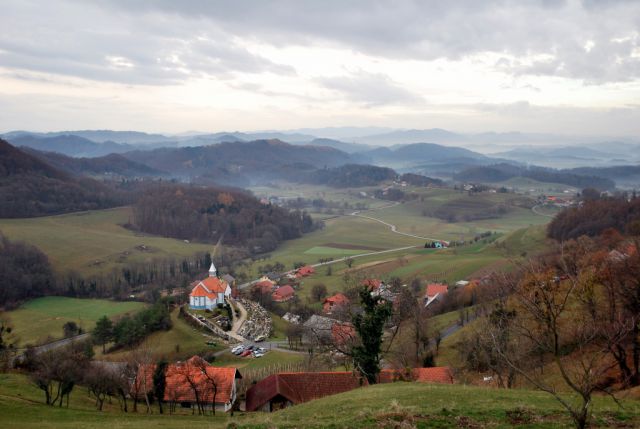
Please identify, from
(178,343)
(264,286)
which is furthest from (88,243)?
(178,343)

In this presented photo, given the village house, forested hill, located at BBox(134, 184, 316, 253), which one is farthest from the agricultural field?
forested hill, located at BBox(134, 184, 316, 253)

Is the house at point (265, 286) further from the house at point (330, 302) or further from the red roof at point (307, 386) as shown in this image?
the red roof at point (307, 386)

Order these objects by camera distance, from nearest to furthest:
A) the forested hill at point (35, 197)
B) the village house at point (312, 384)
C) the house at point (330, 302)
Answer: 1. the village house at point (312, 384)
2. the house at point (330, 302)
3. the forested hill at point (35, 197)

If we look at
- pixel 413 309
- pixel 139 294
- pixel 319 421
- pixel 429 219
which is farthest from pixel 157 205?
pixel 319 421

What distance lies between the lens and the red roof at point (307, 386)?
101 feet

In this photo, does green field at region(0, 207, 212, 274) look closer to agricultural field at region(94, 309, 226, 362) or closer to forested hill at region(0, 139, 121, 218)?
forested hill at region(0, 139, 121, 218)

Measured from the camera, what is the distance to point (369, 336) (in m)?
28.5

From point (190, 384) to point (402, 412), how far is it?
21790mm

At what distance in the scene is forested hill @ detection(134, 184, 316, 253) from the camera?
548 feet

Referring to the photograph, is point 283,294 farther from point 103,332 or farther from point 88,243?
point 88,243

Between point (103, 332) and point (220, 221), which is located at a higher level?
point (220, 221)

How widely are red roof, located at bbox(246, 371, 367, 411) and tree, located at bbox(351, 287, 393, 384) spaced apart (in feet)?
5.42

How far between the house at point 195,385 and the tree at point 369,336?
35.4 ft

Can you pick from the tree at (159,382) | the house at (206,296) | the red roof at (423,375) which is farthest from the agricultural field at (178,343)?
the red roof at (423,375)
